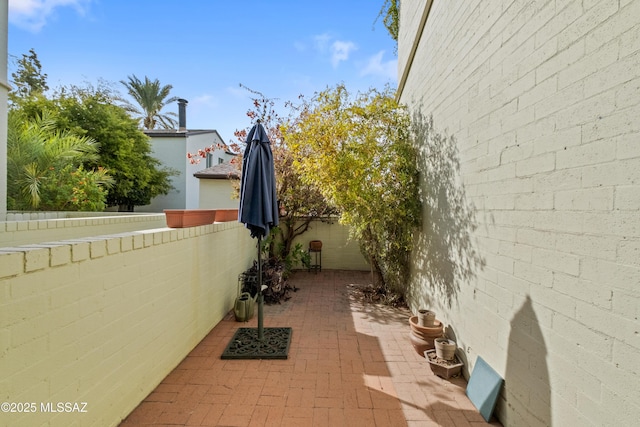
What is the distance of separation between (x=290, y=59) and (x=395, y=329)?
26.5 feet

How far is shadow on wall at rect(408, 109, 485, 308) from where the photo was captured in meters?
3.29

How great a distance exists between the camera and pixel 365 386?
118 inches

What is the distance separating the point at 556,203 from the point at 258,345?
3.60 metres

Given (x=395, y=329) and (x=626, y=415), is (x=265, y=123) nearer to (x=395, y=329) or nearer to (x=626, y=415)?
(x=395, y=329)

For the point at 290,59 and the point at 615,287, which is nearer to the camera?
the point at 615,287

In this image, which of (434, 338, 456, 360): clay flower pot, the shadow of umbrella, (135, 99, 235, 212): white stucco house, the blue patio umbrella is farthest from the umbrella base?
(135, 99, 235, 212): white stucco house

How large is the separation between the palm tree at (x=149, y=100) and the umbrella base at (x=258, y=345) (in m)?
22.7

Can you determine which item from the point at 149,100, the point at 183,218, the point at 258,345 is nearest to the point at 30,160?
the point at 183,218

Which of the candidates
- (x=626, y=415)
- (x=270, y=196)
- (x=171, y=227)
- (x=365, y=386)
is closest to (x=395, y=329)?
(x=365, y=386)

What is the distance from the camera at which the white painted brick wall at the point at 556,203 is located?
1.51 meters

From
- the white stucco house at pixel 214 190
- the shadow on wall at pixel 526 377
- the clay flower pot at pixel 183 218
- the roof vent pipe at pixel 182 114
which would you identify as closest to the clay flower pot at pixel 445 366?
the shadow on wall at pixel 526 377

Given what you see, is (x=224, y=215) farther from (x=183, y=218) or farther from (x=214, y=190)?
(x=214, y=190)

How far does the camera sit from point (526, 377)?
2.22 m

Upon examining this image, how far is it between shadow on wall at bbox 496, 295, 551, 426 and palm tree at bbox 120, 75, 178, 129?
83.1ft
